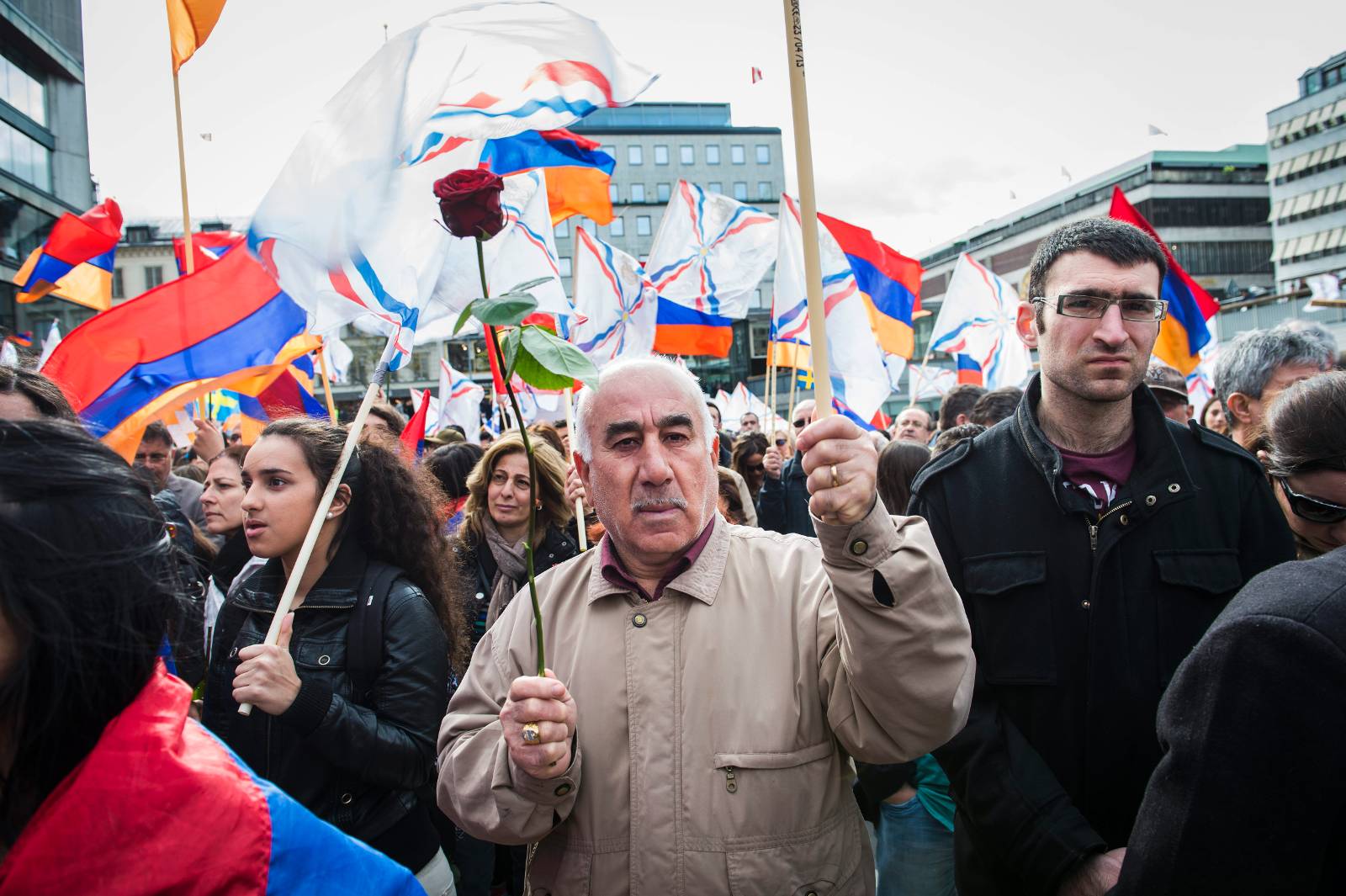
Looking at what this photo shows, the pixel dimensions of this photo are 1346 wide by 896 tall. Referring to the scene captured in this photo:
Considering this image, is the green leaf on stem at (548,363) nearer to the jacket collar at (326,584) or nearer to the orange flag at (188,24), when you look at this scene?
the jacket collar at (326,584)

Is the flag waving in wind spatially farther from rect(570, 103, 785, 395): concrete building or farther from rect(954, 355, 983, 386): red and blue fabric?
rect(570, 103, 785, 395): concrete building

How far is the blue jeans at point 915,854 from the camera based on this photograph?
276cm

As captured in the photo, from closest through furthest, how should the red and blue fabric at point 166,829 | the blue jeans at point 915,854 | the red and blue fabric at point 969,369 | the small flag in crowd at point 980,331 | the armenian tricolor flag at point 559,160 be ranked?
1. the red and blue fabric at point 166,829
2. the blue jeans at point 915,854
3. the armenian tricolor flag at point 559,160
4. the small flag in crowd at point 980,331
5. the red and blue fabric at point 969,369

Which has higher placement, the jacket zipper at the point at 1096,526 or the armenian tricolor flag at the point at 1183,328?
the armenian tricolor flag at the point at 1183,328

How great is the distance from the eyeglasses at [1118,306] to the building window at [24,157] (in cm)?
3633

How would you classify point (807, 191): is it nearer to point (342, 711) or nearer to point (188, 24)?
point (342, 711)

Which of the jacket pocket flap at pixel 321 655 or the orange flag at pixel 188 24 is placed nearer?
the jacket pocket flap at pixel 321 655

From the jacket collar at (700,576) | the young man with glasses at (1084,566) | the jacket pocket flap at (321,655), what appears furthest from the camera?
the jacket pocket flap at (321,655)

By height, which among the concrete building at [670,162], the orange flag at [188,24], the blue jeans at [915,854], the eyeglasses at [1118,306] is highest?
A: the concrete building at [670,162]

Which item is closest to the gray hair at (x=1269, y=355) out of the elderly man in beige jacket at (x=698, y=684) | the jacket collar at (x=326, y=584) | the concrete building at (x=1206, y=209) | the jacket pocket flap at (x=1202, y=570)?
the jacket pocket flap at (x=1202, y=570)

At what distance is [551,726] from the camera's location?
160 centimetres

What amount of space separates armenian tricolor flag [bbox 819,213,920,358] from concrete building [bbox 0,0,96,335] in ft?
101

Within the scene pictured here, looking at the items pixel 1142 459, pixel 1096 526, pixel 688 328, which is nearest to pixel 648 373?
pixel 1096 526

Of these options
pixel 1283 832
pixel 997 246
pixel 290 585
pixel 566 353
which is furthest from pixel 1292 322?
pixel 997 246
